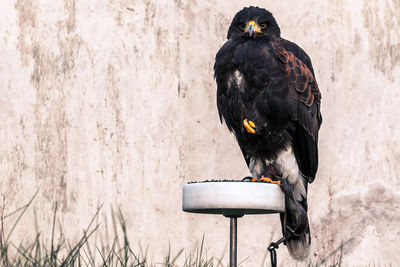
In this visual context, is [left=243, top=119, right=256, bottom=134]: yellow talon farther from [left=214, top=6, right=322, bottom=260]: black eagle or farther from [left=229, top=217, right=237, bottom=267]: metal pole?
[left=229, top=217, right=237, bottom=267]: metal pole

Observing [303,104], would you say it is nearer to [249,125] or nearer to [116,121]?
[249,125]

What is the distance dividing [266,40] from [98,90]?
1694mm

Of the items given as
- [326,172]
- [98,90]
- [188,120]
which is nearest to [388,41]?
[326,172]

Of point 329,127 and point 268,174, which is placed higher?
point 329,127

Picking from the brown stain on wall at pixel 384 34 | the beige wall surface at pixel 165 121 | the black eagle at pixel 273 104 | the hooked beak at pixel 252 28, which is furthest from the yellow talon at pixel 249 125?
the brown stain on wall at pixel 384 34

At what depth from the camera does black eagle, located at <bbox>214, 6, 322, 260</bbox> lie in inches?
129

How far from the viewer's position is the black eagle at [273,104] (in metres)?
3.28

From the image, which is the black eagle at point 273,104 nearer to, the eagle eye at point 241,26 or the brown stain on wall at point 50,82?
the eagle eye at point 241,26

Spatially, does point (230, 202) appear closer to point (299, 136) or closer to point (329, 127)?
point (299, 136)

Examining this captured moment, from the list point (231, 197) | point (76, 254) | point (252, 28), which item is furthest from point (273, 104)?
point (76, 254)

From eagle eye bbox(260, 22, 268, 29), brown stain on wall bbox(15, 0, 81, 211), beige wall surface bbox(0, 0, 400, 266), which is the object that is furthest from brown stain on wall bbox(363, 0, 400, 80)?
brown stain on wall bbox(15, 0, 81, 211)

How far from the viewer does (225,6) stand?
15.9 feet

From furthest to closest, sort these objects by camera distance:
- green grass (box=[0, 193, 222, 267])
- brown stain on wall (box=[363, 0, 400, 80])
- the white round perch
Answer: brown stain on wall (box=[363, 0, 400, 80]) → the white round perch → green grass (box=[0, 193, 222, 267])

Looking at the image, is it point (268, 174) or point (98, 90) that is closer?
point (268, 174)
